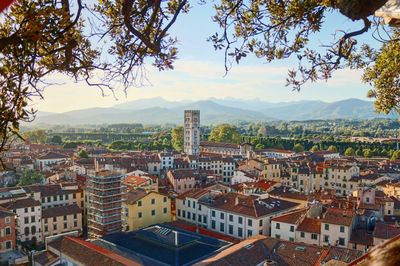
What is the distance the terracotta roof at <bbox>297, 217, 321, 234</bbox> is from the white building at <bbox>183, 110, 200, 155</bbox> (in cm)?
5239

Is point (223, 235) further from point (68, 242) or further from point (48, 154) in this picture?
point (48, 154)

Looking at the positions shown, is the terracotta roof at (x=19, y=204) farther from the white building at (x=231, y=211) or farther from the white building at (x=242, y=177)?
the white building at (x=242, y=177)

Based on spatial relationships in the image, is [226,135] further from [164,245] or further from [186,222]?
[164,245]

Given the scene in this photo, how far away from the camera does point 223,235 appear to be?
1160 inches

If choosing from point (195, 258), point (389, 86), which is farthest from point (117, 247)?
point (389, 86)

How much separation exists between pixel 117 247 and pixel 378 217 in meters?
18.0

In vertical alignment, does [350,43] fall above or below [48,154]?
above

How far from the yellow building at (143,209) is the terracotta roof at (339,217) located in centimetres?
1311

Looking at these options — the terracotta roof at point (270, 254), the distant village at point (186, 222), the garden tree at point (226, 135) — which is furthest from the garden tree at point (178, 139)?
the terracotta roof at point (270, 254)

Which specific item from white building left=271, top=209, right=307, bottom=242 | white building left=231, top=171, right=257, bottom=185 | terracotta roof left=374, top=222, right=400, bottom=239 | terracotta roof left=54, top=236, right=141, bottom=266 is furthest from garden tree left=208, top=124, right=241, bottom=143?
terracotta roof left=54, top=236, right=141, bottom=266

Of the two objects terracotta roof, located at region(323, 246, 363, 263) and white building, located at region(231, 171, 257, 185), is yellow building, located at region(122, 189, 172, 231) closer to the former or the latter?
terracotta roof, located at region(323, 246, 363, 263)

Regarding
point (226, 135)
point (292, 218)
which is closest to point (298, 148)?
point (226, 135)

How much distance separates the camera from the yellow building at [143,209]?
30.8 metres

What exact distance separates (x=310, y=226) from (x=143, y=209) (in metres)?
12.9
